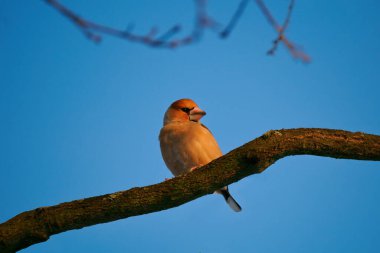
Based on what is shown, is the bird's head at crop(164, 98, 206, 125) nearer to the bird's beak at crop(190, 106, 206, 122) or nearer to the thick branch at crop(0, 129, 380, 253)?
the bird's beak at crop(190, 106, 206, 122)

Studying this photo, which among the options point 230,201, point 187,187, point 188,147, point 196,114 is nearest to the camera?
point 187,187

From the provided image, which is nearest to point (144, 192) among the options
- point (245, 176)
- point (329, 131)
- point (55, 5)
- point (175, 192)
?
point (175, 192)

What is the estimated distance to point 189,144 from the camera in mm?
7250

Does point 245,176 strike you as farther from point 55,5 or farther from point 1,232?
point 55,5

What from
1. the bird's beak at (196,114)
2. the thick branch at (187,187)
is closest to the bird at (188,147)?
the bird's beak at (196,114)

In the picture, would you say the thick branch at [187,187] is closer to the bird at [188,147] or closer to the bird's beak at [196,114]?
the bird at [188,147]

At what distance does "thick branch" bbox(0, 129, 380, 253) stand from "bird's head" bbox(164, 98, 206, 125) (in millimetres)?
3593

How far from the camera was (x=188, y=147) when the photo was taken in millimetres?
7234

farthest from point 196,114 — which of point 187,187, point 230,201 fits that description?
point 187,187

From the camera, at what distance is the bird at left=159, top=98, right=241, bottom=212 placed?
7.22 meters

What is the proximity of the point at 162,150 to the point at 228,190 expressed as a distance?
1.14 m

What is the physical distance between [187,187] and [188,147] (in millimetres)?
2568

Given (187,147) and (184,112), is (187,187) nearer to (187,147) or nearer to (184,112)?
(187,147)

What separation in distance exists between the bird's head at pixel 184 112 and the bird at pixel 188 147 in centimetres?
16
